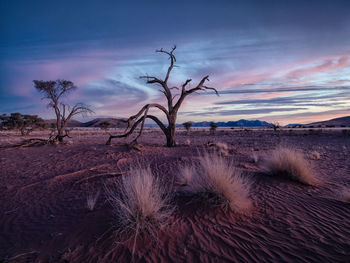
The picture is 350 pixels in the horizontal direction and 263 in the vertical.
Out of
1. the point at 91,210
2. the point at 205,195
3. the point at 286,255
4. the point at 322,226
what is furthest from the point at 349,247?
the point at 91,210

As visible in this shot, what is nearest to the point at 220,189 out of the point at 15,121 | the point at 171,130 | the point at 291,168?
the point at 291,168

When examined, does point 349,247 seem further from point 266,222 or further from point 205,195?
point 205,195

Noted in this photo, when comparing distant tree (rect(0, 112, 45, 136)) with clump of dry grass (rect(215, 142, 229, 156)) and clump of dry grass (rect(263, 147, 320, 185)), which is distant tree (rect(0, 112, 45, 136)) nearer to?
clump of dry grass (rect(215, 142, 229, 156))

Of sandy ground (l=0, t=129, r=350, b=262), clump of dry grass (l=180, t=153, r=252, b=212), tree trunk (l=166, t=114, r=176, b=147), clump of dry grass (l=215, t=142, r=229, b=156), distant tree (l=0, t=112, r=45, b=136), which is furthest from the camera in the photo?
distant tree (l=0, t=112, r=45, b=136)

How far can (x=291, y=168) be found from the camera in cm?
646

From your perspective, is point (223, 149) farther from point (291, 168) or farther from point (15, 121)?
point (15, 121)

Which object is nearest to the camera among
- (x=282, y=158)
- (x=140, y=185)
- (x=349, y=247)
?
(x=349, y=247)

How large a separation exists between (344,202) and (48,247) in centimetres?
666

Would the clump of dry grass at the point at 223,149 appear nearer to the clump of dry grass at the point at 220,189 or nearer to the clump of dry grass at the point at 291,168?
the clump of dry grass at the point at 291,168

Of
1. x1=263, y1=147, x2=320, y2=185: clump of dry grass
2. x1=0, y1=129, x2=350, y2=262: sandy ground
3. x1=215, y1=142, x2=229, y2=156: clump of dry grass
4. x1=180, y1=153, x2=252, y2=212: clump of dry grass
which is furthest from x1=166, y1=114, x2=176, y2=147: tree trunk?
x1=180, y1=153, x2=252, y2=212: clump of dry grass

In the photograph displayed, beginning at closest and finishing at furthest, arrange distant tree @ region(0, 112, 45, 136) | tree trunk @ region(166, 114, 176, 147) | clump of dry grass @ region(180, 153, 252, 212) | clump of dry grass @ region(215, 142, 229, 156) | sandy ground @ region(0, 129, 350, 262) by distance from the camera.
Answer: sandy ground @ region(0, 129, 350, 262)
clump of dry grass @ region(180, 153, 252, 212)
clump of dry grass @ region(215, 142, 229, 156)
tree trunk @ region(166, 114, 176, 147)
distant tree @ region(0, 112, 45, 136)

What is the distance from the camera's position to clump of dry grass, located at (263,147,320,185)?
20.4ft

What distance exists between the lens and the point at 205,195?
439 cm

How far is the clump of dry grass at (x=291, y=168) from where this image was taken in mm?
6230
